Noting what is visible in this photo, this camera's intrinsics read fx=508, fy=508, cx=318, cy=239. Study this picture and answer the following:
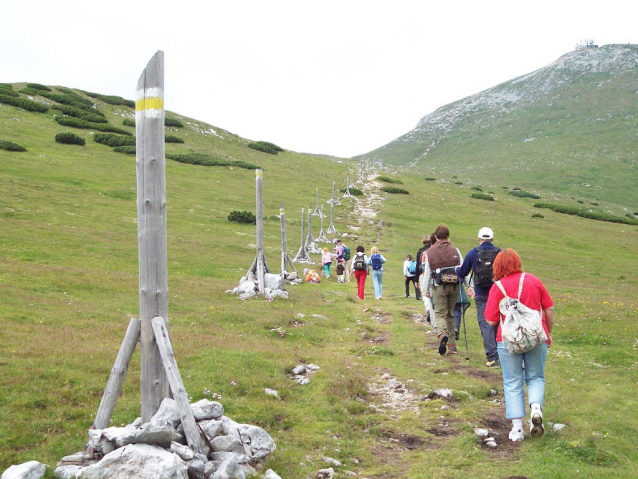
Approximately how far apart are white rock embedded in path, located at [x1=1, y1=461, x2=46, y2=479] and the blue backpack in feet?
57.8

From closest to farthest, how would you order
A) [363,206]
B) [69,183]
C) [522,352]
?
[522,352], [69,183], [363,206]

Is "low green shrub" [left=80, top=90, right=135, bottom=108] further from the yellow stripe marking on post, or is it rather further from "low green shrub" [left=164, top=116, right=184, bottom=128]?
the yellow stripe marking on post

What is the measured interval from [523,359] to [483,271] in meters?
3.69

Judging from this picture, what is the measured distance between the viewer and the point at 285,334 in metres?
14.8

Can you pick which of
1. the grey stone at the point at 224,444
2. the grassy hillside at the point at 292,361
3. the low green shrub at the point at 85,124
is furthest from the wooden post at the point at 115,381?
the low green shrub at the point at 85,124

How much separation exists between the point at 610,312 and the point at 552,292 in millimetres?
9418

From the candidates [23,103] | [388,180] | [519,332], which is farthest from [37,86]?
[519,332]

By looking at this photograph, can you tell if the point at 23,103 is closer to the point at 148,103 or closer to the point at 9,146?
the point at 9,146

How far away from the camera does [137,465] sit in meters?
5.41

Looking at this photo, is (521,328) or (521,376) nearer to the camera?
(521,328)

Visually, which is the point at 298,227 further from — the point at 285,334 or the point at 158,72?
the point at 158,72

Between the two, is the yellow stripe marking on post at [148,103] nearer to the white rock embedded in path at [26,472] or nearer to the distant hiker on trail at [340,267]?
the white rock embedded in path at [26,472]

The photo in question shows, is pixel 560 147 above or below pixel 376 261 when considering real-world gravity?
above

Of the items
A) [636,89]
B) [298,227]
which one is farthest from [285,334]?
[636,89]
